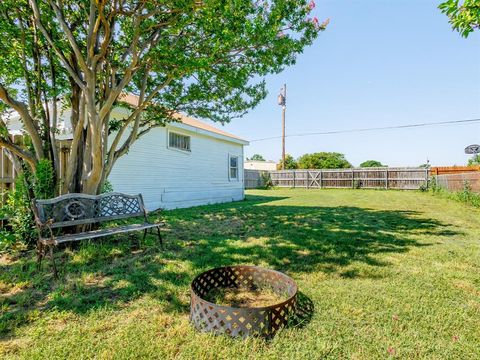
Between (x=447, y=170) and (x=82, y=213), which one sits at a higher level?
(x=447, y=170)

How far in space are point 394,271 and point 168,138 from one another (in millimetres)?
8324

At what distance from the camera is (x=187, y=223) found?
6.91 m

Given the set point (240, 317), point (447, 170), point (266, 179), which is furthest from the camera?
point (266, 179)

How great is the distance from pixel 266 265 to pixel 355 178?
20670 millimetres

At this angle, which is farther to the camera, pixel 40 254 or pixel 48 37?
pixel 48 37

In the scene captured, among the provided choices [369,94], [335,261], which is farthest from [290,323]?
[369,94]

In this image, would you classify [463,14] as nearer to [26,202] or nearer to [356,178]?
[26,202]

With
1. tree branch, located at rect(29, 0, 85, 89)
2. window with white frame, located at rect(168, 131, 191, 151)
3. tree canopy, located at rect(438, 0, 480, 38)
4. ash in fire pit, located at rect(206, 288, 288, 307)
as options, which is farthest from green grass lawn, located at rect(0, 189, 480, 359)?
window with white frame, located at rect(168, 131, 191, 151)

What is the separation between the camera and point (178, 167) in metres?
10.4

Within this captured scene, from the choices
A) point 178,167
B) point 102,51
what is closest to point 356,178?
point 178,167

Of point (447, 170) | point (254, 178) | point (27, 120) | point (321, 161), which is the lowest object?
point (254, 178)

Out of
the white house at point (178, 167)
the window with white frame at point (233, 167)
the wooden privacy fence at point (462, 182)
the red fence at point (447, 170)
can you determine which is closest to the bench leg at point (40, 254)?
the white house at point (178, 167)

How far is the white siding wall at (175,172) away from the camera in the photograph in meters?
8.45

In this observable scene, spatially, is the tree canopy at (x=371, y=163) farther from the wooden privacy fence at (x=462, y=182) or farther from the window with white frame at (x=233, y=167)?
the window with white frame at (x=233, y=167)
